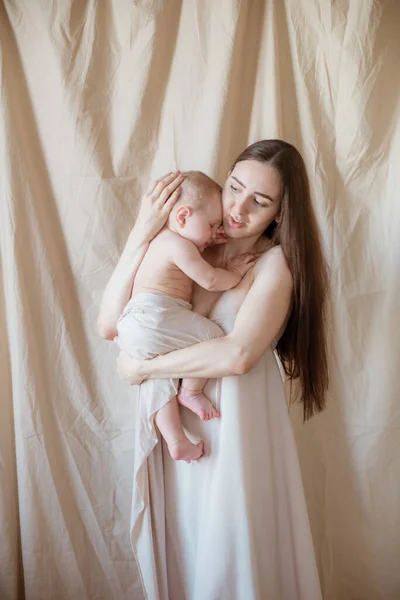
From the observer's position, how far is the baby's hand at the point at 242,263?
130 centimetres

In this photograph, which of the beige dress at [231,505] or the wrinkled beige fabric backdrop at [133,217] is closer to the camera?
the beige dress at [231,505]

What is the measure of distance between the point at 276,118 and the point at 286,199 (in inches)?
16.4

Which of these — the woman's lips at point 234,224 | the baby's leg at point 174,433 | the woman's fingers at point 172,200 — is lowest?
the baby's leg at point 174,433

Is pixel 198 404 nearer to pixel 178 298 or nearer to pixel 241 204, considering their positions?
pixel 178 298

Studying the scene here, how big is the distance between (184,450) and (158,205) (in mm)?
543

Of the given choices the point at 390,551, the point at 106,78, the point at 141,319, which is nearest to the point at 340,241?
the point at 141,319

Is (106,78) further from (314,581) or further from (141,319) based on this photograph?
(314,581)

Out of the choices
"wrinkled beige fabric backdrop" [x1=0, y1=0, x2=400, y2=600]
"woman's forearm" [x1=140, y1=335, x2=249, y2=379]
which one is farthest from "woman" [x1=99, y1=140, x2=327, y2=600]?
"wrinkled beige fabric backdrop" [x1=0, y1=0, x2=400, y2=600]

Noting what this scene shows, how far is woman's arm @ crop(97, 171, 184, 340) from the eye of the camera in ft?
4.15

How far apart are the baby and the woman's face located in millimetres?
29

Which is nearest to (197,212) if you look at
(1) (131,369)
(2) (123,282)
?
(2) (123,282)

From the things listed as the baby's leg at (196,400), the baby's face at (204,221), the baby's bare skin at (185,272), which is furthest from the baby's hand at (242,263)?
the baby's leg at (196,400)

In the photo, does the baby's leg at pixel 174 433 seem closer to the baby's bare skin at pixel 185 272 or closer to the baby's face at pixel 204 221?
the baby's bare skin at pixel 185 272

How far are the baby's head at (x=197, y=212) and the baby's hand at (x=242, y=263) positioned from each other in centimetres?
10
